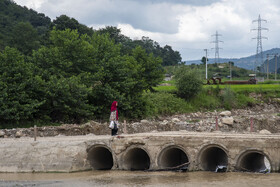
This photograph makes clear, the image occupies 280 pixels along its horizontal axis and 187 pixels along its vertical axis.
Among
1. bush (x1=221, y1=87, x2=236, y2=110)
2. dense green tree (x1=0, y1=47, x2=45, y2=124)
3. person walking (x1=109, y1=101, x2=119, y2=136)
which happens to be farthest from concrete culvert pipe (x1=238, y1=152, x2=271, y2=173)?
bush (x1=221, y1=87, x2=236, y2=110)

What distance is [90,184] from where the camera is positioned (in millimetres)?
20219

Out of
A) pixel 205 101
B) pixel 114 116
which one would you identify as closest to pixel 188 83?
pixel 205 101

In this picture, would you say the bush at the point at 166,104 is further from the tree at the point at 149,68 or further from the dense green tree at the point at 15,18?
the dense green tree at the point at 15,18

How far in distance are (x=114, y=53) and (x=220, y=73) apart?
8192cm

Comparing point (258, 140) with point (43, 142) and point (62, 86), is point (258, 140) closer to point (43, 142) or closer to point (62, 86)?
point (43, 142)

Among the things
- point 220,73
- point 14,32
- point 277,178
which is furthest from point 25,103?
point 220,73

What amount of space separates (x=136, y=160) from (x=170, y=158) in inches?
94.9

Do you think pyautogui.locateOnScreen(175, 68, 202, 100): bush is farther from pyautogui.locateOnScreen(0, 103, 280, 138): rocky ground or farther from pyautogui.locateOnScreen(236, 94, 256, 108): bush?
pyautogui.locateOnScreen(236, 94, 256, 108): bush

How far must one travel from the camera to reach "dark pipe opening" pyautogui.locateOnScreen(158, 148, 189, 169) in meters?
23.8

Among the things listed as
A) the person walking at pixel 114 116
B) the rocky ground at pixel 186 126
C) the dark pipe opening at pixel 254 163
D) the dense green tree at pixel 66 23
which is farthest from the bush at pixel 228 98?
the person walking at pixel 114 116

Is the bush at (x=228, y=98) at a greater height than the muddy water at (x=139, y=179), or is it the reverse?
the bush at (x=228, y=98)

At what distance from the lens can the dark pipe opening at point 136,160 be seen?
24672 millimetres

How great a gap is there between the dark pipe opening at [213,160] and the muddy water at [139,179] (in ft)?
5.59

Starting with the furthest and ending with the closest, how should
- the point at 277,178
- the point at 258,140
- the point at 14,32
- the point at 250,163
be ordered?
the point at 14,32 < the point at 250,163 < the point at 258,140 < the point at 277,178
